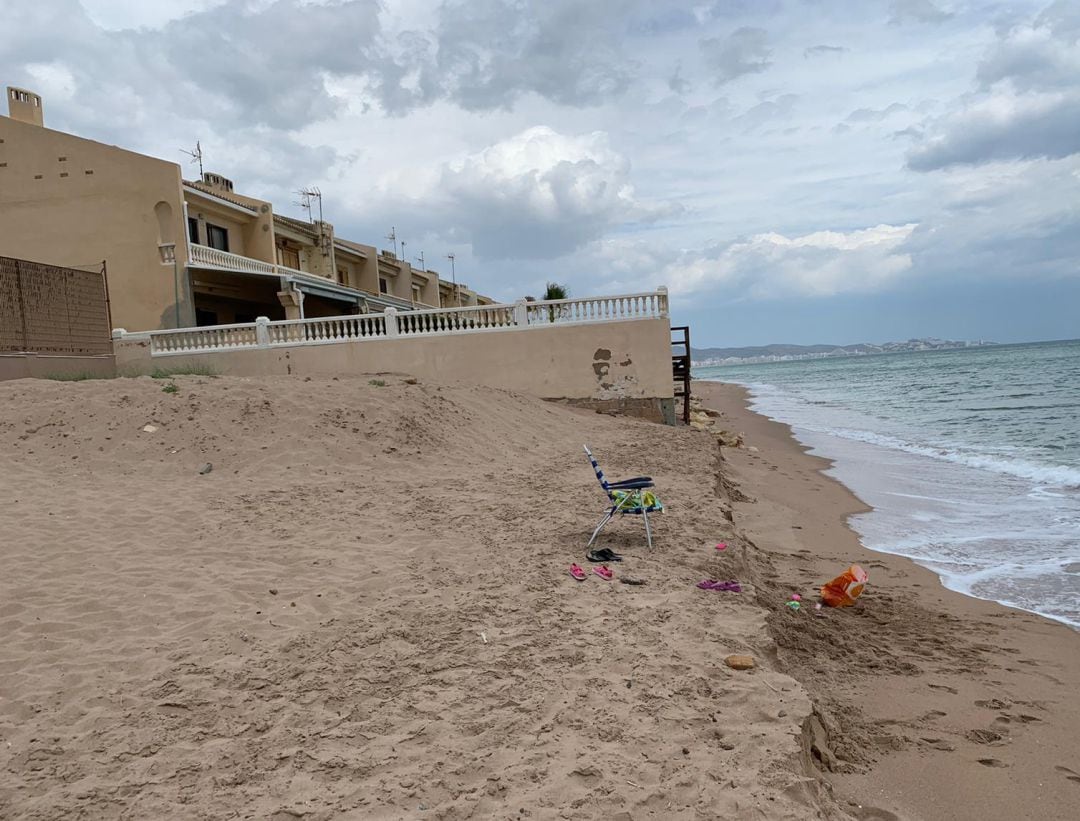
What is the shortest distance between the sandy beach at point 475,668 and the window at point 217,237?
49.4 ft

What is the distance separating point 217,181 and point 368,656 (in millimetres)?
28120

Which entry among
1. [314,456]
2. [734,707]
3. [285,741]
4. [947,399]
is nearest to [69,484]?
[314,456]

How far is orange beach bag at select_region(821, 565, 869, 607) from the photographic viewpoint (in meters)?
5.69

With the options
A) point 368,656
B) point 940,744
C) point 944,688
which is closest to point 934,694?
point 944,688

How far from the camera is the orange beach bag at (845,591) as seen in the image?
224 inches

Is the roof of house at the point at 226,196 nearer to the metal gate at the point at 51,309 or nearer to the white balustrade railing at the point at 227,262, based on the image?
the white balustrade railing at the point at 227,262

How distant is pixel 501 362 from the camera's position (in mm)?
16062

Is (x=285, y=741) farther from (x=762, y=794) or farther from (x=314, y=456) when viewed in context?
(x=314, y=456)

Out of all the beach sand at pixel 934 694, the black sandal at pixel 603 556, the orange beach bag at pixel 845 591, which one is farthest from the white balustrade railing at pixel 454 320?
the orange beach bag at pixel 845 591

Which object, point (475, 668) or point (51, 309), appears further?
point (51, 309)

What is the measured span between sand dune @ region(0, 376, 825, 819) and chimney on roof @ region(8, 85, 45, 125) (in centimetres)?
1699

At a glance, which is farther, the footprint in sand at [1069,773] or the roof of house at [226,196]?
the roof of house at [226,196]

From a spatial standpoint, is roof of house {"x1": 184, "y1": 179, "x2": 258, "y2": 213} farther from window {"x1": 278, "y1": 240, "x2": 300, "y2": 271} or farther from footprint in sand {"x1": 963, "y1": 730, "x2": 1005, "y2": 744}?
footprint in sand {"x1": 963, "y1": 730, "x2": 1005, "y2": 744}

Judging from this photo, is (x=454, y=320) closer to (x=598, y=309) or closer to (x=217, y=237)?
(x=598, y=309)
